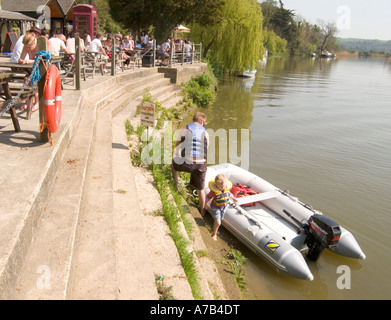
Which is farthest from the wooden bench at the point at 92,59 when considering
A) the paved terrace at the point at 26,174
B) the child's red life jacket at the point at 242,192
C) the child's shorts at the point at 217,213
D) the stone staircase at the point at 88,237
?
the child's shorts at the point at 217,213

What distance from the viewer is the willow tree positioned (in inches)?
1010

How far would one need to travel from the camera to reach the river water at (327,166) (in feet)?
17.3

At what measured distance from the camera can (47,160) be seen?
151 inches

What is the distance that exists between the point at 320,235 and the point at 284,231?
2.45 ft

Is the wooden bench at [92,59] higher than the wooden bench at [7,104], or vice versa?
the wooden bench at [92,59]

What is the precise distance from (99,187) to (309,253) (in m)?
3.34

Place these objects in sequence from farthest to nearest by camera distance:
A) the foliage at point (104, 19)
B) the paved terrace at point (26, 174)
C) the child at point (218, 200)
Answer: the foliage at point (104, 19) < the child at point (218, 200) < the paved terrace at point (26, 174)

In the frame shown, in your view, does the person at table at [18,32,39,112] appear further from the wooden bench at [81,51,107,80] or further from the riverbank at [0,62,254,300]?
the wooden bench at [81,51,107,80]

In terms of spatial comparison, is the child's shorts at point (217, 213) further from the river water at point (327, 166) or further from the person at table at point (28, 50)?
the person at table at point (28, 50)

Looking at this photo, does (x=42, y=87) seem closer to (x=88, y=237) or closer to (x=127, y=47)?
(x=88, y=237)

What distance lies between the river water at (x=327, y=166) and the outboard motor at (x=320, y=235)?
0.81 ft

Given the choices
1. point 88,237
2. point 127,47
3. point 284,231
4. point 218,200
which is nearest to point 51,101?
point 88,237
